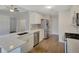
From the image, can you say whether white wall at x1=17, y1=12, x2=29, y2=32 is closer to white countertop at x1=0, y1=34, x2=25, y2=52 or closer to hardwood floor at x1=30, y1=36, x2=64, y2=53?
hardwood floor at x1=30, y1=36, x2=64, y2=53

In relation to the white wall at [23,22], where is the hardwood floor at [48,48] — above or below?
below

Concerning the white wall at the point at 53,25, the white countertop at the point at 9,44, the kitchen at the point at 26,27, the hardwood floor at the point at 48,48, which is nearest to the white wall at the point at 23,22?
the kitchen at the point at 26,27

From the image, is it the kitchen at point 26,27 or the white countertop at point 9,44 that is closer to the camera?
the white countertop at point 9,44

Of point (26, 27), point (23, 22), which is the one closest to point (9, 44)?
point (23, 22)

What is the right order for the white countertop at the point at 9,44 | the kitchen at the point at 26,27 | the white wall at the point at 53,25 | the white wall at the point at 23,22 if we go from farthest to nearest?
the white wall at the point at 53,25 < the white wall at the point at 23,22 < the kitchen at the point at 26,27 < the white countertop at the point at 9,44

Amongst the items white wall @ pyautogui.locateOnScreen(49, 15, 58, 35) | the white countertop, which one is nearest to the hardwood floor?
the white countertop

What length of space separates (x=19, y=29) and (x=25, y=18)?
0.69m

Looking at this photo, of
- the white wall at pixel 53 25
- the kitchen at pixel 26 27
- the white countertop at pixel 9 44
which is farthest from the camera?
the white wall at pixel 53 25

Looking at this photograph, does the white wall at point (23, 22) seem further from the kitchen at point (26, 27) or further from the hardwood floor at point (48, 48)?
the hardwood floor at point (48, 48)

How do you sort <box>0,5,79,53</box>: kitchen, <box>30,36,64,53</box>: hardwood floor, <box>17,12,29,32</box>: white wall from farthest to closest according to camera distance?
1. <box>17,12,29,32</box>: white wall
2. <box>30,36,64,53</box>: hardwood floor
3. <box>0,5,79,53</box>: kitchen

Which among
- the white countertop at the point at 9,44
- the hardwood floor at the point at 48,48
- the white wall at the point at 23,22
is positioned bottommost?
the hardwood floor at the point at 48,48

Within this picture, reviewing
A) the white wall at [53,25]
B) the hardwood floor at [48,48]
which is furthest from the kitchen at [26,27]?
the white wall at [53,25]
